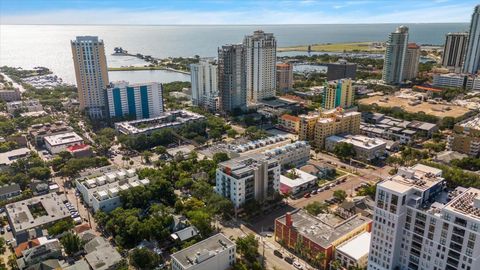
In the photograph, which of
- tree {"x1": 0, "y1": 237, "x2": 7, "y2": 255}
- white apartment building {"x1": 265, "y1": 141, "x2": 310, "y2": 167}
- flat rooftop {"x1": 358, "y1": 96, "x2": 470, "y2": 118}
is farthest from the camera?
flat rooftop {"x1": 358, "y1": 96, "x2": 470, "y2": 118}

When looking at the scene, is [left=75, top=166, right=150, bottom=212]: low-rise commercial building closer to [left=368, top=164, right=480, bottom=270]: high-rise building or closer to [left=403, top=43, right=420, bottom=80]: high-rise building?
[left=368, top=164, right=480, bottom=270]: high-rise building

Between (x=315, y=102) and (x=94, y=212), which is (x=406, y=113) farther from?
(x=94, y=212)

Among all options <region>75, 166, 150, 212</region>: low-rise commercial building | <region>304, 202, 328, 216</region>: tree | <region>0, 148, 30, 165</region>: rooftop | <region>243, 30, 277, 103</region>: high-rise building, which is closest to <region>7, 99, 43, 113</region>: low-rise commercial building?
<region>0, 148, 30, 165</region>: rooftop

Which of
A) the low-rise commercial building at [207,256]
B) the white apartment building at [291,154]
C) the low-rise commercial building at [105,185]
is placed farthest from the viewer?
the white apartment building at [291,154]

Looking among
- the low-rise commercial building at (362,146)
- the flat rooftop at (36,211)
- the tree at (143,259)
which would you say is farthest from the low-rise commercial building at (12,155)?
the low-rise commercial building at (362,146)

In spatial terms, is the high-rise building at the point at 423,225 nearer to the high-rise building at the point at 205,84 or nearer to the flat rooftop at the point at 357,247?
the flat rooftop at the point at 357,247

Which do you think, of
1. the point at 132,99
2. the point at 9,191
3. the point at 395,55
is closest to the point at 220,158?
the point at 9,191
